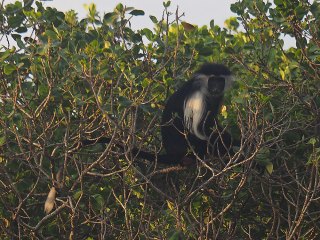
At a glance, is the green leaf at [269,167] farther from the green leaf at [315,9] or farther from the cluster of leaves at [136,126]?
the green leaf at [315,9]

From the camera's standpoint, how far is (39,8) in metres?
7.20

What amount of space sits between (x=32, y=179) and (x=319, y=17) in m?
2.85

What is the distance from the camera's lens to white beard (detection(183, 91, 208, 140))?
299 inches

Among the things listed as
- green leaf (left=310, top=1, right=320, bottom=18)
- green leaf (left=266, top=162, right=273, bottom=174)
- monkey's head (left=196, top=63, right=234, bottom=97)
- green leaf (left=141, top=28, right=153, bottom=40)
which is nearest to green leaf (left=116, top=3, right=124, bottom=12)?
green leaf (left=141, top=28, right=153, bottom=40)

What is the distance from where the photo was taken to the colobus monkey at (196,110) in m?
7.21

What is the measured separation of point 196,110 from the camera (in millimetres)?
7738

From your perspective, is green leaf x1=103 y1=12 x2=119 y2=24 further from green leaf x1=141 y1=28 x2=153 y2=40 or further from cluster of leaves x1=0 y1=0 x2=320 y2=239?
green leaf x1=141 y1=28 x2=153 y2=40

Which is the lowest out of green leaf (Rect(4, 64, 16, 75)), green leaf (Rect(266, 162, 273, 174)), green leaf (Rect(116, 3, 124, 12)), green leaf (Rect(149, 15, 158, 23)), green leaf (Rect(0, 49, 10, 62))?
green leaf (Rect(266, 162, 273, 174))

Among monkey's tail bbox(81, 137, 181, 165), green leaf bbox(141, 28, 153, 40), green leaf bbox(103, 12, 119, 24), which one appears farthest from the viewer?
green leaf bbox(141, 28, 153, 40)

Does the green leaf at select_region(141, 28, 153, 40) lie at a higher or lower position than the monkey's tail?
higher

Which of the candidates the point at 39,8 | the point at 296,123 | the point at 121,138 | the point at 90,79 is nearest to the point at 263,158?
the point at 296,123

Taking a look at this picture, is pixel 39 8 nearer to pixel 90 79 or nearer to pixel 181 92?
pixel 181 92

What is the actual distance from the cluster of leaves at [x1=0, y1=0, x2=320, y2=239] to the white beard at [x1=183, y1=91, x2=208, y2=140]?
303mm

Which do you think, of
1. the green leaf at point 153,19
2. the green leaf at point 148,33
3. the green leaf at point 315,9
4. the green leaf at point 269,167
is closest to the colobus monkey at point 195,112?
the green leaf at point 148,33
